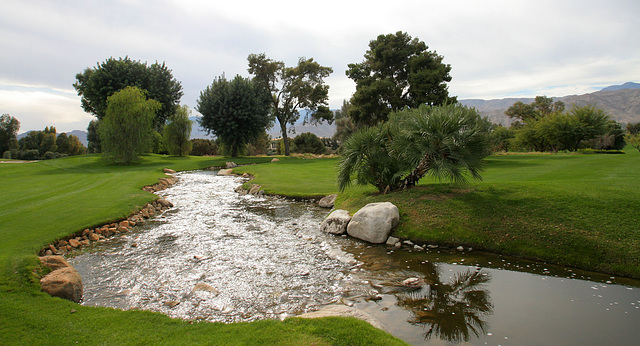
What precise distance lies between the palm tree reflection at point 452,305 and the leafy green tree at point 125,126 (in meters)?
34.8

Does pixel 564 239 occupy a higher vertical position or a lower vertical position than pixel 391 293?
higher

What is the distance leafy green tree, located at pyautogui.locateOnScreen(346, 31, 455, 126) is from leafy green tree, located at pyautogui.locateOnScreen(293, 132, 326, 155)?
71.8ft

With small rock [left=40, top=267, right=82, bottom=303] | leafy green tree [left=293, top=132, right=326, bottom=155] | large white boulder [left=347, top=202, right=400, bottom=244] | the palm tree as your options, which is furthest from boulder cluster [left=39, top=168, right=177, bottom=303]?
leafy green tree [left=293, top=132, right=326, bottom=155]

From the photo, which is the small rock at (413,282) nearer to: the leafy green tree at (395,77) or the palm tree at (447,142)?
the palm tree at (447,142)

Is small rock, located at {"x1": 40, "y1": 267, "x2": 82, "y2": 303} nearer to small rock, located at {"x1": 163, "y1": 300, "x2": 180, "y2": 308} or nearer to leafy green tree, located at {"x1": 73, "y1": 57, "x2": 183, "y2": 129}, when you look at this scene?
small rock, located at {"x1": 163, "y1": 300, "x2": 180, "y2": 308}

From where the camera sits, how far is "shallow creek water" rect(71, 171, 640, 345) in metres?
5.07

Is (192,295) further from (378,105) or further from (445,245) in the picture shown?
(378,105)

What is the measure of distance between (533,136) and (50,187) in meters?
48.1

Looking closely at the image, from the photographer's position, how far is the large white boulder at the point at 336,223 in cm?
1082

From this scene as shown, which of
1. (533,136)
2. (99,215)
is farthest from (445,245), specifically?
(533,136)

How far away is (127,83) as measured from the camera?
39469 mm

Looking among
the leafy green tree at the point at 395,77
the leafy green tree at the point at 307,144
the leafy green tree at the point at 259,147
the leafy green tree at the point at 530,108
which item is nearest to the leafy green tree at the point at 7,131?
the leafy green tree at the point at 259,147

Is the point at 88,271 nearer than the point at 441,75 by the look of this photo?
Yes

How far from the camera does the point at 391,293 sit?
20.9ft
